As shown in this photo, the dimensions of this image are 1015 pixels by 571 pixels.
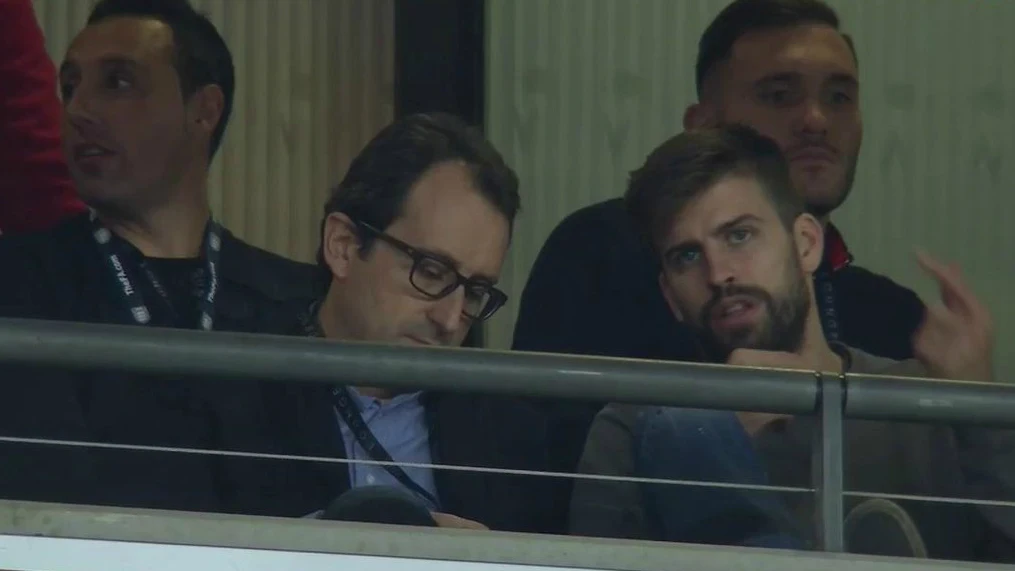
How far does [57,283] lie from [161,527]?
0.57m

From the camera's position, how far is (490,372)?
5.61ft

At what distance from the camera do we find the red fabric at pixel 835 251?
8.02 ft

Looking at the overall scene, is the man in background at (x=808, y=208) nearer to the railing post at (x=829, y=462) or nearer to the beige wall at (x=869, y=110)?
the beige wall at (x=869, y=110)

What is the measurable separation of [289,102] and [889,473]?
3.34 feet

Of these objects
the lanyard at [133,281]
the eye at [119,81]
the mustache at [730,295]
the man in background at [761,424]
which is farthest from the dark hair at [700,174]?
the eye at [119,81]

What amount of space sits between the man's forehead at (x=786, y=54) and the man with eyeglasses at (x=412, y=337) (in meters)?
0.41

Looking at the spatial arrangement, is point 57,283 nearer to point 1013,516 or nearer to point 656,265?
point 656,265

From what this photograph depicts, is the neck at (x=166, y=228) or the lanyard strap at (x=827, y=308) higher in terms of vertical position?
the neck at (x=166, y=228)

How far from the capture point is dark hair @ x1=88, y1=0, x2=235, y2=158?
2.40 metres

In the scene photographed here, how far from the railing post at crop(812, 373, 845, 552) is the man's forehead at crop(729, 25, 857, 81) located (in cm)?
86

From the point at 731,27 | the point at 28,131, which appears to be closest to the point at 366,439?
the point at 28,131

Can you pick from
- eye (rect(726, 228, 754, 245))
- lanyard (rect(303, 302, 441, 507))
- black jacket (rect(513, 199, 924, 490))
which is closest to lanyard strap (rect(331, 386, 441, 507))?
lanyard (rect(303, 302, 441, 507))

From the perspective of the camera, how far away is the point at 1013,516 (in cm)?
200

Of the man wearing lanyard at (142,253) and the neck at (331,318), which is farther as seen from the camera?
the neck at (331,318)
